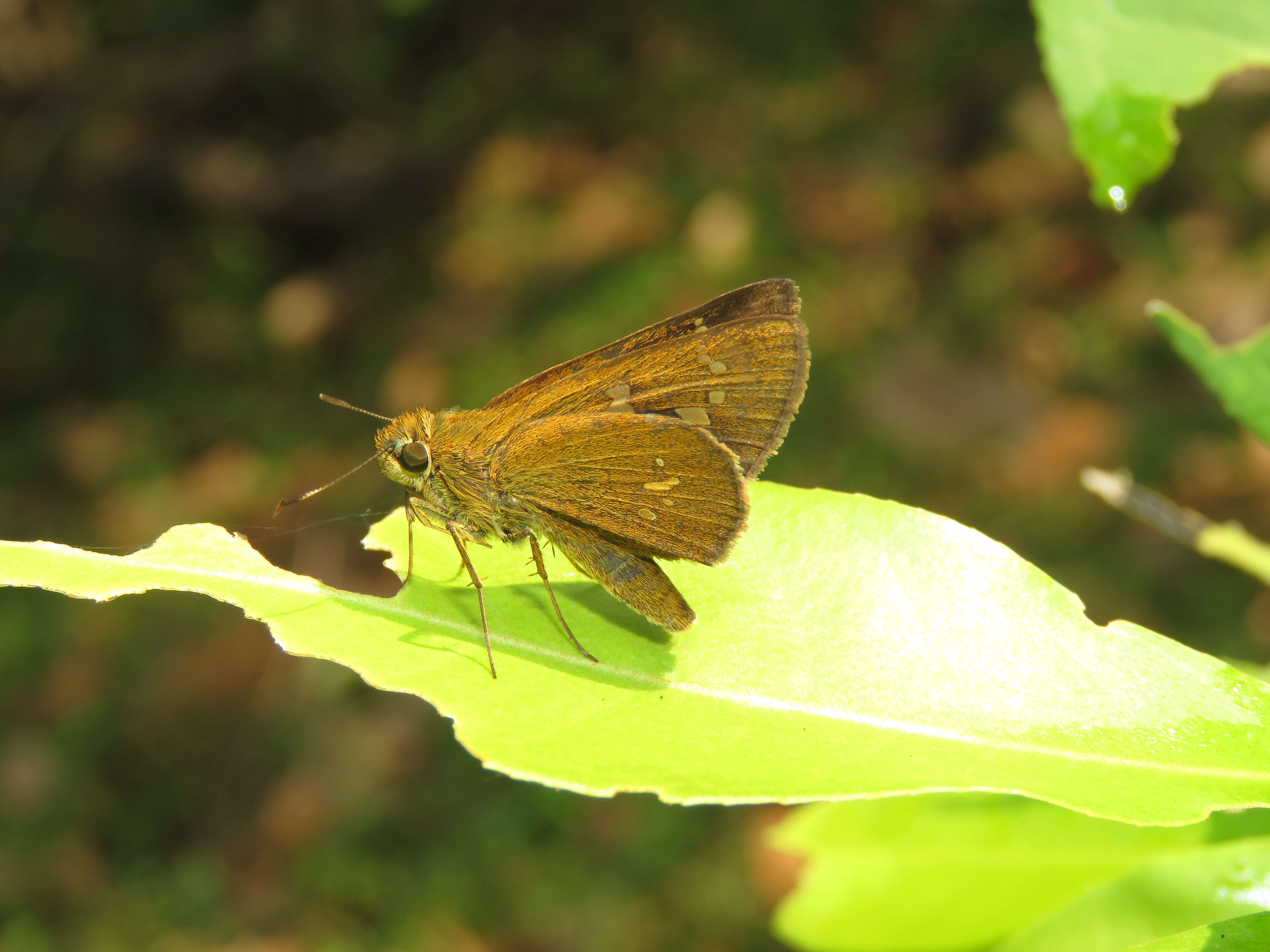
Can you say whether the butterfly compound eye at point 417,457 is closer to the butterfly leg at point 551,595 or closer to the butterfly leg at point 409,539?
the butterfly leg at point 409,539

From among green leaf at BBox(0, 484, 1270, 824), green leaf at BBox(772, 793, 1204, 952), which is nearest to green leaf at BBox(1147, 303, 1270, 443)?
green leaf at BBox(0, 484, 1270, 824)

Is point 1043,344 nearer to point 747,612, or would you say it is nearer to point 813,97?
point 813,97

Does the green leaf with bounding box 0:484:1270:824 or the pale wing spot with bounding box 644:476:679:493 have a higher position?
the pale wing spot with bounding box 644:476:679:493

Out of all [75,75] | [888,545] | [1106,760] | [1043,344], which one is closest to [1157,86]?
[888,545]

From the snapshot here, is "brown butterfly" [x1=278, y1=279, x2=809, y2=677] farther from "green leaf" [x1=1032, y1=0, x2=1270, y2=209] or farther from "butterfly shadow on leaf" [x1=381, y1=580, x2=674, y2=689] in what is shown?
"green leaf" [x1=1032, y1=0, x2=1270, y2=209]

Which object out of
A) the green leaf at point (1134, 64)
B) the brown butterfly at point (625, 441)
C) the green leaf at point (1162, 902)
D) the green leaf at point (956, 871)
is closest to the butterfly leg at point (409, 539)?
the brown butterfly at point (625, 441)

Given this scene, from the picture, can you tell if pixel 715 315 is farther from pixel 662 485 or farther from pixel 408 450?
pixel 408 450

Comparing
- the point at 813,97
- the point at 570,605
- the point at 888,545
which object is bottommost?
the point at 570,605
